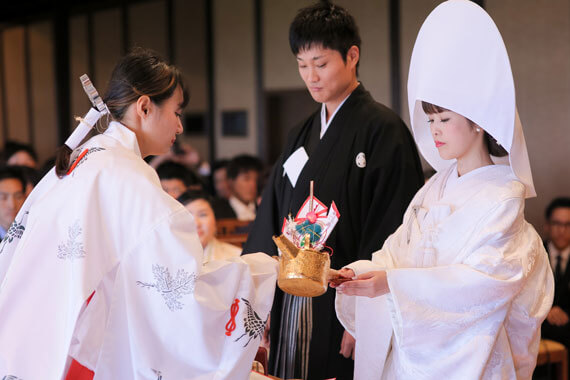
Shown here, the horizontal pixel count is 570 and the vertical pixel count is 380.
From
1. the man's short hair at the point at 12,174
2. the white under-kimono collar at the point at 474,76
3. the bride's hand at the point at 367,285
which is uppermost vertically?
the white under-kimono collar at the point at 474,76

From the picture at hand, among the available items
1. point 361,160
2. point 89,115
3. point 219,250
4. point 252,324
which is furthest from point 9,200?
point 252,324

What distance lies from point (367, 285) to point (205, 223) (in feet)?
6.59

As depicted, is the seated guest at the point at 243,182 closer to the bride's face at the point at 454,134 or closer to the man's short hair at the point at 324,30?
the man's short hair at the point at 324,30

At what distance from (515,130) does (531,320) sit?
545 millimetres

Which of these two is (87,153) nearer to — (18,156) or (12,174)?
(12,174)

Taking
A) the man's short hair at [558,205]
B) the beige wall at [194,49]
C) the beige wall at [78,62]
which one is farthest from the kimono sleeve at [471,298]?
the beige wall at [78,62]

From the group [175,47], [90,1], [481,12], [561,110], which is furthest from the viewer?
[90,1]

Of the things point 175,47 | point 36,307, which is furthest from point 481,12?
point 175,47

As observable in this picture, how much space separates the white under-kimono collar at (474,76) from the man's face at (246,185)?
3.66 meters

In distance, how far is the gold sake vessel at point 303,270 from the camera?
1.56m

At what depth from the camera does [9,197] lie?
143 inches

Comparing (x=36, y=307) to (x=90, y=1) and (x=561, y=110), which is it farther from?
(x=90, y=1)

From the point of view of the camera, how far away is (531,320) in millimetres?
1759

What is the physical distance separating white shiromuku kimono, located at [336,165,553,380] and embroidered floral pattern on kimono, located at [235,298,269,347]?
384mm
